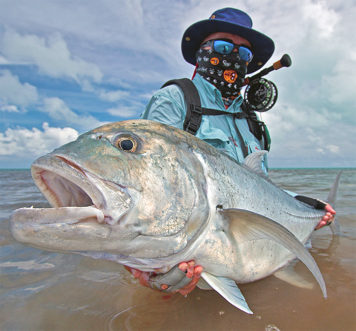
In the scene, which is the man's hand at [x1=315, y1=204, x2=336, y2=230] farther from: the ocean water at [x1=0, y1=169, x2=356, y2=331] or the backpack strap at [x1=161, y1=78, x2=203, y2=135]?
the backpack strap at [x1=161, y1=78, x2=203, y2=135]

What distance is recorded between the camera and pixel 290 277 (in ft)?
6.72

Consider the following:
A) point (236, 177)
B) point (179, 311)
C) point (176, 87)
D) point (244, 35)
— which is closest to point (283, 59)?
point (244, 35)

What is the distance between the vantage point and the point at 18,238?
1.03 metres

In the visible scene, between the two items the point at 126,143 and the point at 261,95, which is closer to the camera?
the point at 126,143

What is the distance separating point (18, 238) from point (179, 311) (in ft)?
3.92

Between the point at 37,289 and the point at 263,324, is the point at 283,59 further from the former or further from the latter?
the point at 37,289

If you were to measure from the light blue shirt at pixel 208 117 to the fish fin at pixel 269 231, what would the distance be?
3.08 feet

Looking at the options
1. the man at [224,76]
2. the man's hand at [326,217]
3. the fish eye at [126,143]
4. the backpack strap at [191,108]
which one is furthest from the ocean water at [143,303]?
the backpack strap at [191,108]

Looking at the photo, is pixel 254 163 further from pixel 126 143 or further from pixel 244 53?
pixel 244 53

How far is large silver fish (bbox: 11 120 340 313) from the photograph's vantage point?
104 centimetres

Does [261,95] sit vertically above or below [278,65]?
below

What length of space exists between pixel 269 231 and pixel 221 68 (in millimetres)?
2102

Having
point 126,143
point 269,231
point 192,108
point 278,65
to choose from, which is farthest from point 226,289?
point 278,65

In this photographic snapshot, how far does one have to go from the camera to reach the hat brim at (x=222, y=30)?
2896 millimetres
